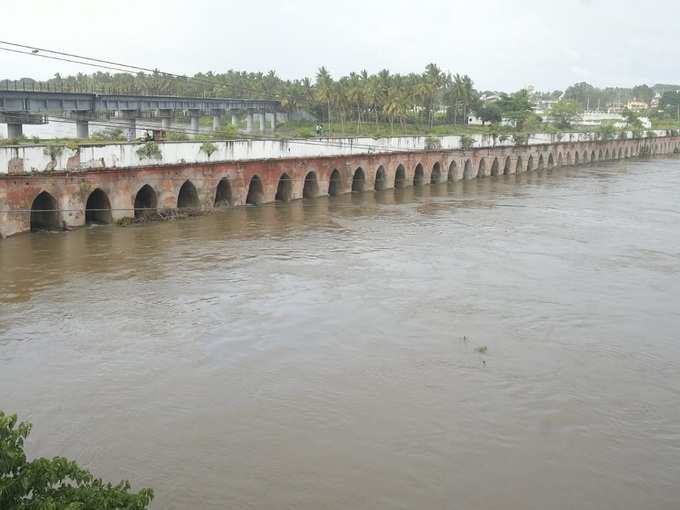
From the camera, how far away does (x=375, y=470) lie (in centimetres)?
1246

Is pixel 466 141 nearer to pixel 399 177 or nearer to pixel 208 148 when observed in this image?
pixel 399 177

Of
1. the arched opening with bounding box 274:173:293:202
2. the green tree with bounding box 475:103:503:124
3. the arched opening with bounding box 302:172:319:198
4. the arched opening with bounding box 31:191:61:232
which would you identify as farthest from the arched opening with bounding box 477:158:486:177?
the green tree with bounding box 475:103:503:124

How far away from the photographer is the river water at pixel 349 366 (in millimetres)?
12367

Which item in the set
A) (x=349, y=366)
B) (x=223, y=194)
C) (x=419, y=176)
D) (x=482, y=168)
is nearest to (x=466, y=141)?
(x=482, y=168)

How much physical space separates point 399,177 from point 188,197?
66.7 ft

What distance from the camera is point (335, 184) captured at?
4706 cm

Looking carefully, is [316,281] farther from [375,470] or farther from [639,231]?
[639,231]

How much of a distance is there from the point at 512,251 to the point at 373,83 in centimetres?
5553

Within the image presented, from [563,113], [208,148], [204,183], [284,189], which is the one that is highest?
[563,113]

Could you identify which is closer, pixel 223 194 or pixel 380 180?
pixel 223 194

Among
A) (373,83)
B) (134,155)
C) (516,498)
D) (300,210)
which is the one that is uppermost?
(373,83)

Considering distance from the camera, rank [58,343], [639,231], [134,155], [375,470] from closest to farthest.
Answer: [375,470] → [58,343] → [134,155] → [639,231]

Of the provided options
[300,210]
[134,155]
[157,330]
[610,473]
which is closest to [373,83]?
[300,210]

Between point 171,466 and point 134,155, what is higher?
point 134,155
